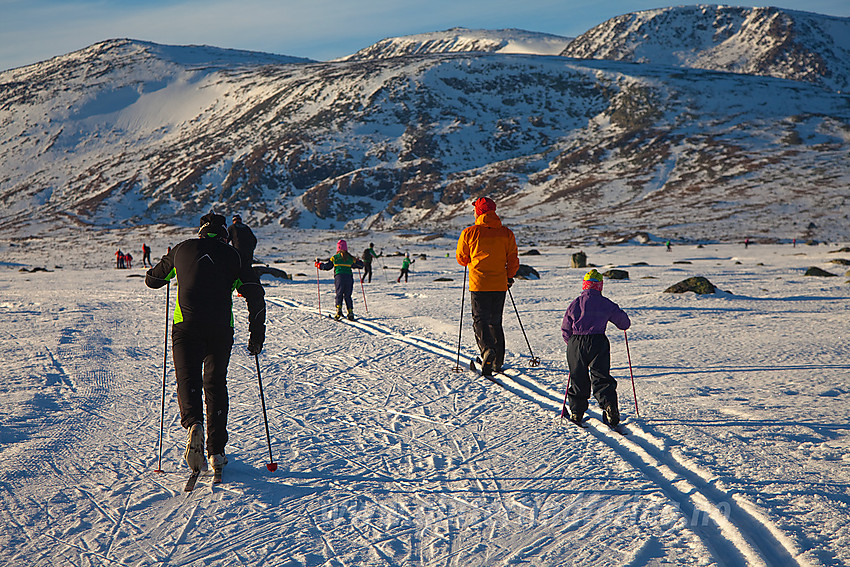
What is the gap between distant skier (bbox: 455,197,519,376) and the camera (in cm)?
840

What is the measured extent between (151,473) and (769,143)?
133449 millimetres

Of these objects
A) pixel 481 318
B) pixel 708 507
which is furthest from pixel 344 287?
pixel 708 507

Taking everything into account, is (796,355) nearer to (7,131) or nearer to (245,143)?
(245,143)

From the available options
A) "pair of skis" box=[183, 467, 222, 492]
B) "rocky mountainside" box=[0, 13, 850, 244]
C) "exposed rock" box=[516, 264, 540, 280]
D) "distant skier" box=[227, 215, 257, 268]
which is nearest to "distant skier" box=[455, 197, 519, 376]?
Result: "distant skier" box=[227, 215, 257, 268]

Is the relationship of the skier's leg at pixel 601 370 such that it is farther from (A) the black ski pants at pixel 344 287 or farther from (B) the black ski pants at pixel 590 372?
(A) the black ski pants at pixel 344 287

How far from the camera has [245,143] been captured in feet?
476

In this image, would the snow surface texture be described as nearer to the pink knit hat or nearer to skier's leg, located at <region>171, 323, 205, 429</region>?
skier's leg, located at <region>171, 323, 205, 429</region>

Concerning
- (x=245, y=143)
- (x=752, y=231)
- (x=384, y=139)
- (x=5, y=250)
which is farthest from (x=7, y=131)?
(x=752, y=231)

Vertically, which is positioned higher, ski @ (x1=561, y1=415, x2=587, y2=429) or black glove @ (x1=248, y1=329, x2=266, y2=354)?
black glove @ (x1=248, y1=329, x2=266, y2=354)

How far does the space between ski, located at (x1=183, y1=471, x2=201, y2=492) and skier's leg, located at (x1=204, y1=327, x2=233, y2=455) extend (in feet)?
0.69

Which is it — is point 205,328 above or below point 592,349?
above

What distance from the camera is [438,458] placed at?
5492 mm

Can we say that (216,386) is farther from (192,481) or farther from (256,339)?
(192,481)

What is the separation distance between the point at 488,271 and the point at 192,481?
4729 mm
